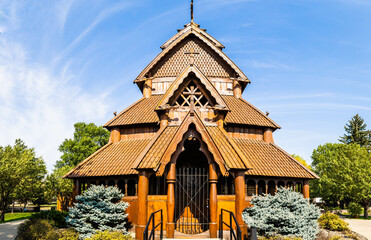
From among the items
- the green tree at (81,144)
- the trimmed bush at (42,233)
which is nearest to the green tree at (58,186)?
the green tree at (81,144)

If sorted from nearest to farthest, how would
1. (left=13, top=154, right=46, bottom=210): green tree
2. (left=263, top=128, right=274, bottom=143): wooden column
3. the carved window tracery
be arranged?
the carved window tracery
(left=263, top=128, right=274, bottom=143): wooden column
(left=13, top=154, right=46, bottom=210): green tree

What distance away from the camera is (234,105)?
2345cm

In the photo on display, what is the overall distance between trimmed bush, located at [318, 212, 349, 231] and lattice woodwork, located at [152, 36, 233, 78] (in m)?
12.8

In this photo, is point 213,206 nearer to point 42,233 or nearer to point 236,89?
point 42,233

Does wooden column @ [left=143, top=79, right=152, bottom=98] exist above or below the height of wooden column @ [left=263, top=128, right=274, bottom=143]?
above

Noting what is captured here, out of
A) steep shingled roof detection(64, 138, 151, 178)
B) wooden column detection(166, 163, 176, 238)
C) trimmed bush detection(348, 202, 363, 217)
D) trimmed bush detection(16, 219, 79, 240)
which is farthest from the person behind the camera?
trimmed bush detection(348, 202, 363, 217)

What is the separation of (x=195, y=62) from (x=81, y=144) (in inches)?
1609

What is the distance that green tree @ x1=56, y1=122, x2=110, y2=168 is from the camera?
5825cm

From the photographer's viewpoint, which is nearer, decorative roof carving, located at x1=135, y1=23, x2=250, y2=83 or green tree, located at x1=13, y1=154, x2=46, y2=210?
decorative roof carving, located at x1=135, y1=23, x2=250, y2=83

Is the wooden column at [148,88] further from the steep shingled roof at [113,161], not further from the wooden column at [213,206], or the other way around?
the wooden column at [213,206]

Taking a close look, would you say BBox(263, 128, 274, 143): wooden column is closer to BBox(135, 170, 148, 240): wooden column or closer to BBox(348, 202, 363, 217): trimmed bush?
BBox(135, 170, 148, 240): wooden column

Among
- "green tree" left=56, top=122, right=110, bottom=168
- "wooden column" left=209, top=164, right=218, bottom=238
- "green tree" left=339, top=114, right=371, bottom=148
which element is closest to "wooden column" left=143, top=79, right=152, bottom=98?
"wooden column" left=209, top=164, right=218, bottom=238

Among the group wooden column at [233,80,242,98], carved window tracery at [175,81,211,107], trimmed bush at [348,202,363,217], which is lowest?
trimmed bush at [348,202,363,217]

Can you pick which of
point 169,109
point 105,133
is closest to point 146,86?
point 169,109
